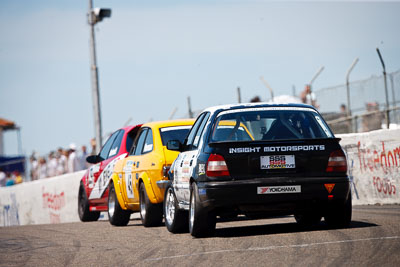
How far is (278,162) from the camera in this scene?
31.3ft

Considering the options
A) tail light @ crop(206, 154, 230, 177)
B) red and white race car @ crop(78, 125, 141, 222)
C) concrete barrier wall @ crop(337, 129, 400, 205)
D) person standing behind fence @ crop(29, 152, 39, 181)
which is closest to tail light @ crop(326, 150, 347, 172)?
tail light @ crop(206, 154, 230, 177)

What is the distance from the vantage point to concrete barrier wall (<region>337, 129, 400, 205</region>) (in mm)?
14797

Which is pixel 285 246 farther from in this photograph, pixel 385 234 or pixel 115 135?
pixel 115 135

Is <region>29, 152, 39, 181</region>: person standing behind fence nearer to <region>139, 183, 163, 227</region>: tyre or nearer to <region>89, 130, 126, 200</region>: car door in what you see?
<region>89, 130, 126, 200</region>: car door

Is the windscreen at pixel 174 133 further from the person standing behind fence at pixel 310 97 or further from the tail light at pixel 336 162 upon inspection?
the person standing behind fence at pixel 310 97

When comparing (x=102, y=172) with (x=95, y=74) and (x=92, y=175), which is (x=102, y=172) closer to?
A: (x=92, y=175)

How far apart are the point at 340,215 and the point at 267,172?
3.62 feet

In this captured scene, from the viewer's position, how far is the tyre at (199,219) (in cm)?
969

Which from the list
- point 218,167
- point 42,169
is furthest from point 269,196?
point 42,169

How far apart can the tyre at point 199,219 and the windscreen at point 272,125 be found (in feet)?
2.38

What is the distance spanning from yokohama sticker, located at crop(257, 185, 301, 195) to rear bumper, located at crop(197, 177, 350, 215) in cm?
2

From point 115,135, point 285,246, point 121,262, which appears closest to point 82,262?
point 121,262

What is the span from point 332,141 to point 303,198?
2.42ft

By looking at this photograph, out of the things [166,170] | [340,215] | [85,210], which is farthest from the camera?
[85,210]
